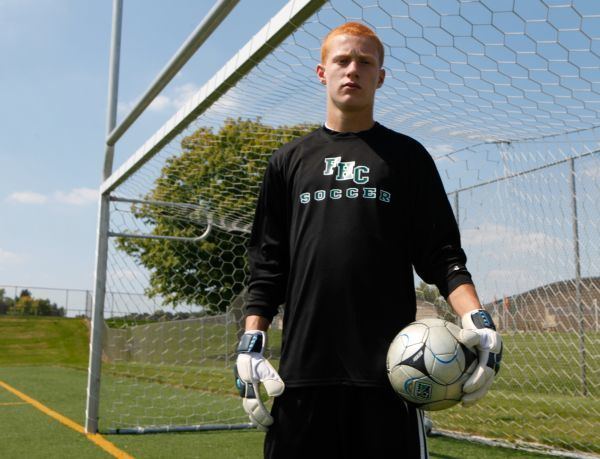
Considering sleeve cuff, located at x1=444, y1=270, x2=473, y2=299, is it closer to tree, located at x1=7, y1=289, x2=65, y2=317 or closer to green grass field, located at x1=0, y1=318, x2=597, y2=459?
green grass field, located at x1=0, y1=318, x2=597, y2=459

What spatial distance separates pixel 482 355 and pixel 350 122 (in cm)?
77

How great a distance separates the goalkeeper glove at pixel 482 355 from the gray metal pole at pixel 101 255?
4.61 m

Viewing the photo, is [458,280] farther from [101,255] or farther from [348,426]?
[101,255]

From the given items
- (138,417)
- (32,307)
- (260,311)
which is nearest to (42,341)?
(32,307)

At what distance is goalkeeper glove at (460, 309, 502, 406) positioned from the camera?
60.6 inches

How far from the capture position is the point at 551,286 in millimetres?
6375

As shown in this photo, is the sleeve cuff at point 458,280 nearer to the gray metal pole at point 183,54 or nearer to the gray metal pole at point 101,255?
the gray metal pole at point 183,54

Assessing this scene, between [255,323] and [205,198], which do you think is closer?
[255,323]

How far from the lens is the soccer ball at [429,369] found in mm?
1585

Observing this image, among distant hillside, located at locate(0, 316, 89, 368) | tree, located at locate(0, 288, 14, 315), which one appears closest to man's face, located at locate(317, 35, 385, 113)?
distant hillside, located at locate(0, 316, 89, 368)

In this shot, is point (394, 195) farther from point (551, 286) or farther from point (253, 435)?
point (551, 286)

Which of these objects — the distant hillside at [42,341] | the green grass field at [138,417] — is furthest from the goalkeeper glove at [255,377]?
the distant hillside at [42,341]

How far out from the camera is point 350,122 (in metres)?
1.88

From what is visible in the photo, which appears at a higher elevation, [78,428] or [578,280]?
[578,280]
